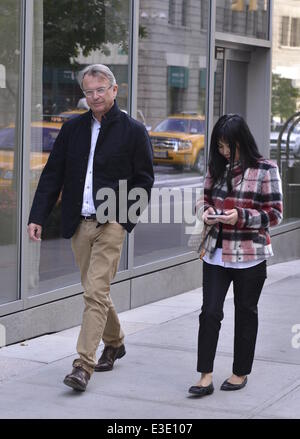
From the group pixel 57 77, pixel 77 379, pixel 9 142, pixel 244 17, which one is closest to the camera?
pixel 77 379

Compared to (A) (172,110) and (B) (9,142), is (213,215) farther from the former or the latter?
(A) (172,110)

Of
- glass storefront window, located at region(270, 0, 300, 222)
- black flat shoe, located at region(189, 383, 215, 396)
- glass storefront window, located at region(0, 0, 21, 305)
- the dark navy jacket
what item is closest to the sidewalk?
black flat shoe, located at region(189, 383, 215, 396)

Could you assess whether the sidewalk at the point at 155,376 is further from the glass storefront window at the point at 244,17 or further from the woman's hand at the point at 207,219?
the glass storefront window at the point at 244,17

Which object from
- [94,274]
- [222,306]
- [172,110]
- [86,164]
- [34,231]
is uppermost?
[172,110]

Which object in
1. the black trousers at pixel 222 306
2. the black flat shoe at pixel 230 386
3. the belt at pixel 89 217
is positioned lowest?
the black flat shoe at pixel 230 386

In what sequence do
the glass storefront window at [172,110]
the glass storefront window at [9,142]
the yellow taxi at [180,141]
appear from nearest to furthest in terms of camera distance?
the glass storefront window at [9,142] < the glass storefront window at [172,110] < the yellow taxi at [180,141]

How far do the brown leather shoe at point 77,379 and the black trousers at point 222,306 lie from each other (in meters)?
0.69

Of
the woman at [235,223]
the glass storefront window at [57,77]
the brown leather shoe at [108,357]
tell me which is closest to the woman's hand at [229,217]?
the woman at [235,223]

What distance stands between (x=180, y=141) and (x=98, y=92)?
3.75 metres

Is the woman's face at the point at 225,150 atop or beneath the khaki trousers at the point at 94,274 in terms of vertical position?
atop

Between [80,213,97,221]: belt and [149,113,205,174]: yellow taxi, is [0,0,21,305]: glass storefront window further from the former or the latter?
[149,113,205,174]: yellow taxi

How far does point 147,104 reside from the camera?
908cm

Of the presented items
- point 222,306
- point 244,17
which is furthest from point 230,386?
point 244,17

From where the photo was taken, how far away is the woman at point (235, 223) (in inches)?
230
